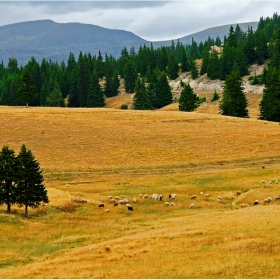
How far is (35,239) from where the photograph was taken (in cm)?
3491

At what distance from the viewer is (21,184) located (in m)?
43.1

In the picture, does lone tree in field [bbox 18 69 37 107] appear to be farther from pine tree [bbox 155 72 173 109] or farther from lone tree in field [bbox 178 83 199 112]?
pine tree [bbox 155 72 173 109]

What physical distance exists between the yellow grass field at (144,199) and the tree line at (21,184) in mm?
1424

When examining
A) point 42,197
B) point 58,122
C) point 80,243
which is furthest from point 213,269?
point 58,122

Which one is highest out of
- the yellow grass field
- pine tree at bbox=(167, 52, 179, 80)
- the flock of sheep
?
pine tree at bbox=(167, 52, 179, 80)

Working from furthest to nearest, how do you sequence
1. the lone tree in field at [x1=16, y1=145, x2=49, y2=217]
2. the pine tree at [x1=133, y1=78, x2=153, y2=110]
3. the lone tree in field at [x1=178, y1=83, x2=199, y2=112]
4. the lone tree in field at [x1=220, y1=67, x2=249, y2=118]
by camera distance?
the pine tree at [x1=133, y1=78, x2=153, y2=110] → the lone tree in field at [x1=178, y1=83, x2=199, y2=112] → the lone tree in field at [x1=220, y1=67, x2=249, y2=118] → the lone tree in field at [x1=16, y1=145, x2=49, y2=217]

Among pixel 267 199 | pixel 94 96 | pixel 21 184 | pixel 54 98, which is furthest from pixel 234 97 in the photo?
pixel 21 184

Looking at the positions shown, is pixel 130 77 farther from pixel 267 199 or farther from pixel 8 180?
pixel 8 180

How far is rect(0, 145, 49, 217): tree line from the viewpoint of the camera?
42.4m

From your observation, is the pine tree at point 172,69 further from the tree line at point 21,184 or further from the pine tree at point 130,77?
the tree line at point 21,184

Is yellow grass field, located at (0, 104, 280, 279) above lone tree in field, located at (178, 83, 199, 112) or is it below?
below

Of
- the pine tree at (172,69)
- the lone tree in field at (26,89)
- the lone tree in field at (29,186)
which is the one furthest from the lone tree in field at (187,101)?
the lone tree in field at (29,186)

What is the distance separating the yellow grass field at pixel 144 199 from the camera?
2669cm

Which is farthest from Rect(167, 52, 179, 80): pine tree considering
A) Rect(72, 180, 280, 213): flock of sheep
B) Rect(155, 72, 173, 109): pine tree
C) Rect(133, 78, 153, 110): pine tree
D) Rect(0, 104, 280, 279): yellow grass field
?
Rect(72, 180, 280, 213): flock of sheep
